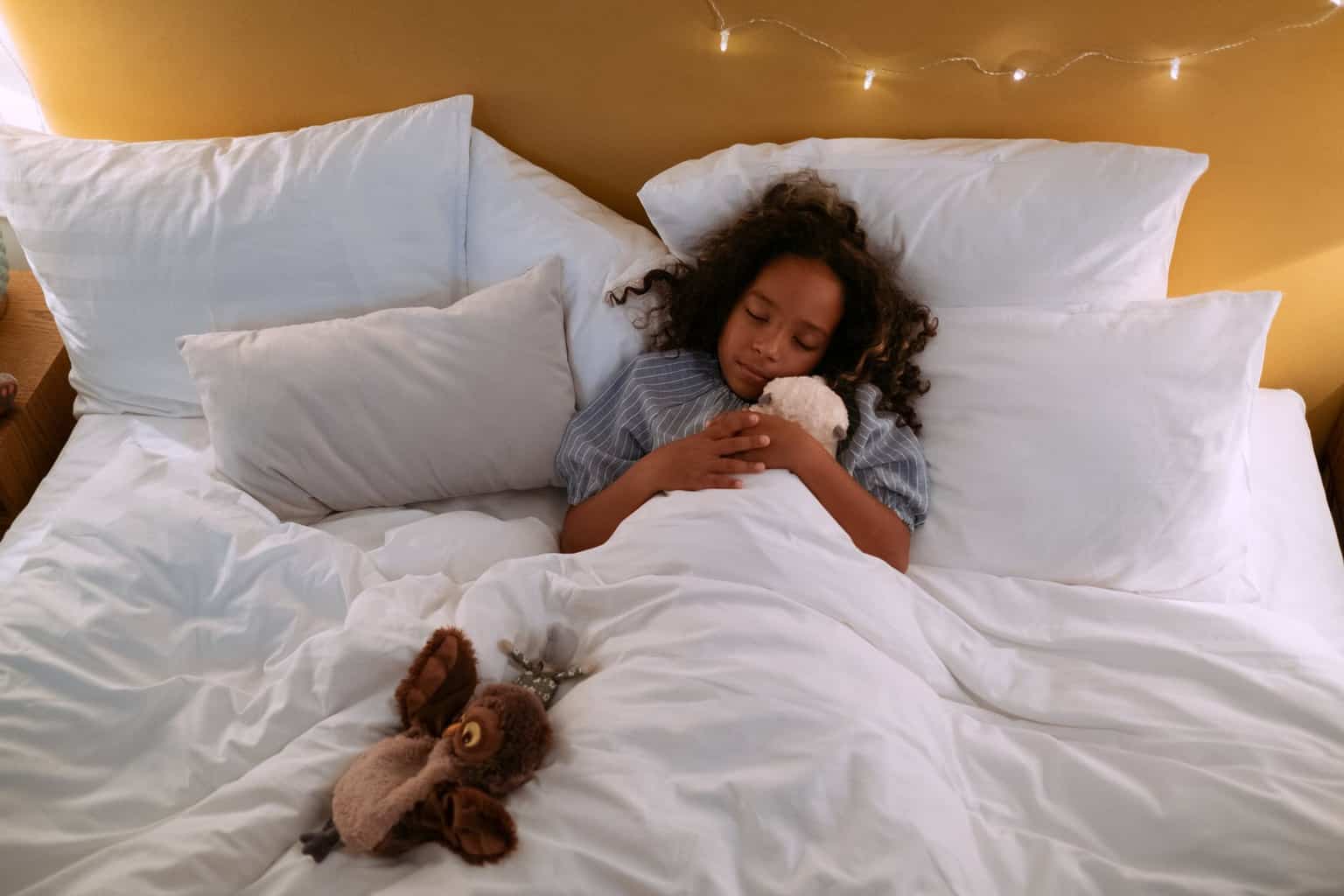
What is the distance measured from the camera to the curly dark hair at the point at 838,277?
4.25 feet

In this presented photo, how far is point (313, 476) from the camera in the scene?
1220mm

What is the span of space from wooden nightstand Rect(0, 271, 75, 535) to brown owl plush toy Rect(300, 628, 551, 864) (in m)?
0.84

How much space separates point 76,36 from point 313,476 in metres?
0.87

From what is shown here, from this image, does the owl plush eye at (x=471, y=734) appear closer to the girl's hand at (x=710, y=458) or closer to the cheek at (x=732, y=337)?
the girl's hand at (x=710, y=458)

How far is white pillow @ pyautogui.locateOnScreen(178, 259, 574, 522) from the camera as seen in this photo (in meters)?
1.21

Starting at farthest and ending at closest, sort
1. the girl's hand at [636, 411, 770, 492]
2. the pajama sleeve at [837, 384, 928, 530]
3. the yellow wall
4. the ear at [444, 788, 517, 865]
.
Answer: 1. the yellow wall
2. the pajama sleeve at [837, 384, 928, 530]
3. the girl's hand at [636, 411, 770, 492]
4. the ear at [444, 788, 517, 865]

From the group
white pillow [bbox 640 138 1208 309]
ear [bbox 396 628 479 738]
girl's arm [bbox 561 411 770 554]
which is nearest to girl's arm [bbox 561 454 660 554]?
girl's arm [bbox 561 411 770 554]

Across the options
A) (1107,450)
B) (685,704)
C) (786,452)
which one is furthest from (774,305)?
(685,704)

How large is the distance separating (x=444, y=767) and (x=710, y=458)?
19.7 inches

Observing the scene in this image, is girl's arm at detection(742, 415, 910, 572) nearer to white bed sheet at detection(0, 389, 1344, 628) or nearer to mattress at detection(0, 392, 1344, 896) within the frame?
mattress at detection(0, 392, 1344, 896)

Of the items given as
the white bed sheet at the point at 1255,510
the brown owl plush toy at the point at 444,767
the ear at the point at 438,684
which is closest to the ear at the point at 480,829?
the brown owl plush toy at the point at 444,767

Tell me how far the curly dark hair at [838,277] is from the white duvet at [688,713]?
0.31 metres

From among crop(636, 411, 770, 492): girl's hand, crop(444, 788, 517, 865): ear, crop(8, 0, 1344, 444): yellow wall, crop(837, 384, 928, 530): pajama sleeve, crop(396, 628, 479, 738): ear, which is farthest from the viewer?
crop(8, 0, 1344, 444): yellow wall

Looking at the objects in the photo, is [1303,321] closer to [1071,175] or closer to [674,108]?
[1071,175]
